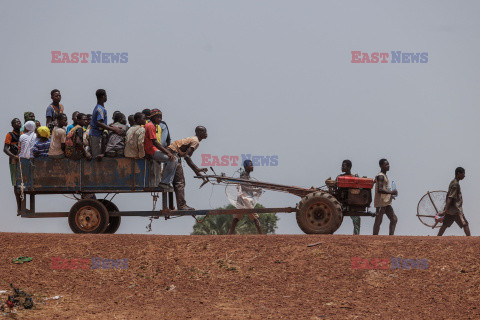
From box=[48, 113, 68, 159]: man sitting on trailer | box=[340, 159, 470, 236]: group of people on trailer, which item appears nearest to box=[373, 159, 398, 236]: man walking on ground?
box=[340, 159, 470, 236]: group of people on trailer

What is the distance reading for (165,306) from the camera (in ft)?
37.3

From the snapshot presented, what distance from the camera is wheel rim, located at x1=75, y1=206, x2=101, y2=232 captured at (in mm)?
15242

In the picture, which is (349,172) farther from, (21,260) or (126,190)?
(21,260)

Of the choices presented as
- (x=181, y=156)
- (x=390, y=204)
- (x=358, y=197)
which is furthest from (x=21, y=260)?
(x=390, y=204)

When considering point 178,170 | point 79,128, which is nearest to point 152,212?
point 178,170

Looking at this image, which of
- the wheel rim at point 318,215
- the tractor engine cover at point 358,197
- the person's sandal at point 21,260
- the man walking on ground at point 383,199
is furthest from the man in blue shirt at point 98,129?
the man walking on ground at point 383,199

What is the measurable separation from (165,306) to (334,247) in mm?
3498

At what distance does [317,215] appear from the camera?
585 inches

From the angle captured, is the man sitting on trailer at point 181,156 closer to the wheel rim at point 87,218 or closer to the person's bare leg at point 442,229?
the wheel rim at point 87,218

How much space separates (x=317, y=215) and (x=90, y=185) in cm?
463

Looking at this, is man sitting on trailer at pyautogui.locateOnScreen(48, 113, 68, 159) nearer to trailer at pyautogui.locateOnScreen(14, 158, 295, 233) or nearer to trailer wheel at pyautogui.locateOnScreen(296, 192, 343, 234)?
trailer at pyautogui.locateOnScreen(14, 158, 295, 233)

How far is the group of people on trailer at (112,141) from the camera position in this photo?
1469cm

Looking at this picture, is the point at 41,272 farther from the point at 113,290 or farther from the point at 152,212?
the point at 152,212

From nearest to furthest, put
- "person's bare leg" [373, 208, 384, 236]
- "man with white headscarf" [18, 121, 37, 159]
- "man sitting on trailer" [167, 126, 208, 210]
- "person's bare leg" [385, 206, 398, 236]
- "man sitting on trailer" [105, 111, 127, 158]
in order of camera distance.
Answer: "man sitting on trailer" [105, 111, 127, 158]
"man with white headscarf" [18, 121, 37, 159]
"man sitting on trailer" [167, 126, 208, 210]
"person's bare leg" [373, 208, 384, 236]
"person's bare leg" [385, 206, 398, 236]
